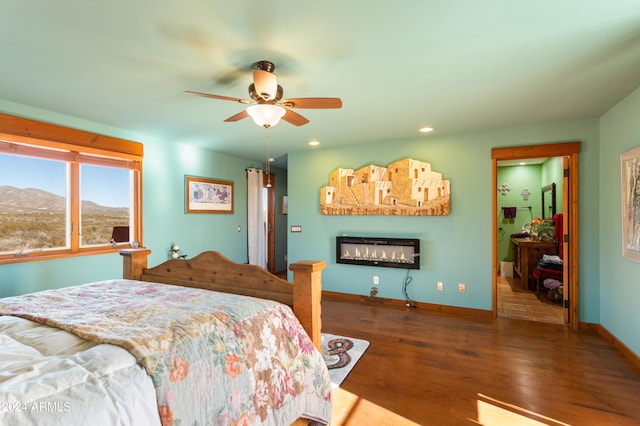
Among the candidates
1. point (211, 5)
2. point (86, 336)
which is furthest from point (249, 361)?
point (211, 5)

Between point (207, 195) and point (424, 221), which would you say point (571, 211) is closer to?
point (424, 221)

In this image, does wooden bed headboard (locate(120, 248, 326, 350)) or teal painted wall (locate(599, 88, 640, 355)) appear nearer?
wooden bed headboard (locate(120, 248, 326, 350))

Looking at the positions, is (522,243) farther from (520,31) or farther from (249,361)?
→ (249,361)

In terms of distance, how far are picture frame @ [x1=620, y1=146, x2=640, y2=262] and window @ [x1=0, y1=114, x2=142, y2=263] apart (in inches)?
203

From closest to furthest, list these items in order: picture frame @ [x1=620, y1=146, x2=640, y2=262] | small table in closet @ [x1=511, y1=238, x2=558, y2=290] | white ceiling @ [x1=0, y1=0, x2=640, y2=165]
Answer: white ceiling @ [x1=0, y1=0, x2=640, y2=165] < picture frame @ [x1=620, y1=146, x2=640, y2=262] < small table in closet @ [x1=511, y1=238, x2=558, y2=290]

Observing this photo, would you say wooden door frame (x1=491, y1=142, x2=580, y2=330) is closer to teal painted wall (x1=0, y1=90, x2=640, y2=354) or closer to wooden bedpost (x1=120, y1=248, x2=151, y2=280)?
teal painted wall (x1=0, y1=90, x2=640, y2=354)

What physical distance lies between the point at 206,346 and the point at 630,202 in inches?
137

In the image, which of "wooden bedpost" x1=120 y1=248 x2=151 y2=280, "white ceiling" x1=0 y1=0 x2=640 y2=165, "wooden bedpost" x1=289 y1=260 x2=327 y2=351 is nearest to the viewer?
"white ceiling" x1=0 y1=0 x2=640 y2=165

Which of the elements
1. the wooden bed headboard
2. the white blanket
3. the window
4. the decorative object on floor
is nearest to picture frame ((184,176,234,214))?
the window

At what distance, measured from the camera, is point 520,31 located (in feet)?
5.64

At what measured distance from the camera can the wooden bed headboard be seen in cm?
170

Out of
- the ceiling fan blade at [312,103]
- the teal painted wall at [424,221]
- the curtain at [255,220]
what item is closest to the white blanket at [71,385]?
the ceiling fan blade at [312,103]

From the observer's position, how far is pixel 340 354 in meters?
2.70

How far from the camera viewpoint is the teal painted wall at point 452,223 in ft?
11.0
